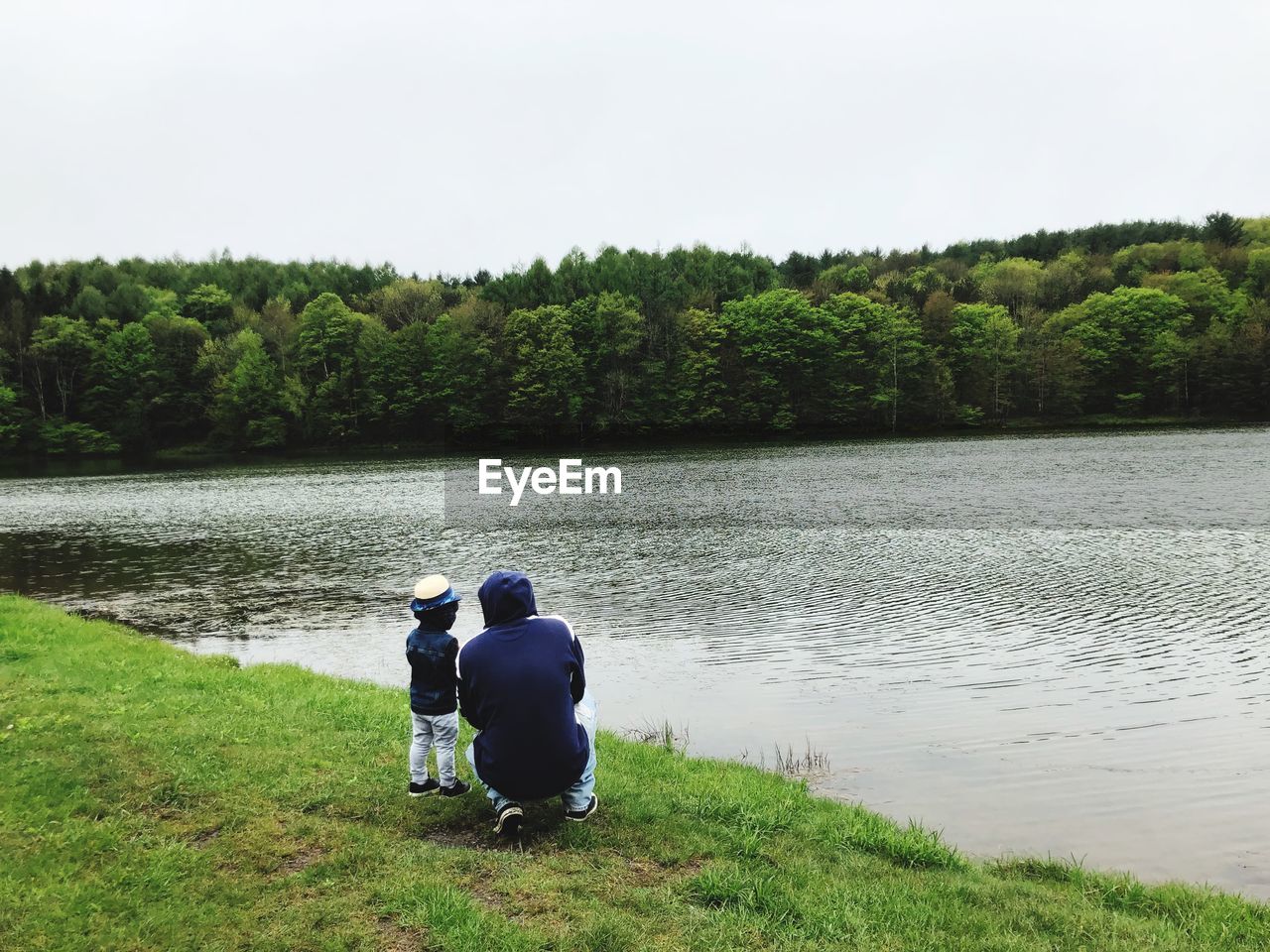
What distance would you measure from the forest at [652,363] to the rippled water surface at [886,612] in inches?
2438

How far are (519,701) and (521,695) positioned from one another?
0.18 feet

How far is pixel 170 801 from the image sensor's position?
7.08m

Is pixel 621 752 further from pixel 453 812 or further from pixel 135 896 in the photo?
pixel 135 896

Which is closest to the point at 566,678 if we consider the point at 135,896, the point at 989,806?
the point at 135,896

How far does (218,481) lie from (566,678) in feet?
230

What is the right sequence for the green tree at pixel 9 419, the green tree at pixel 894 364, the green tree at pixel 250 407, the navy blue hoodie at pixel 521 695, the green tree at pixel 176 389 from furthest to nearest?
the green tree at pixel 176 389
the green tree at pixel 250 407
the green tree at pixel 9 419
the green tree at pixel 894 364
the navy blue hoodie at pixel 521 695

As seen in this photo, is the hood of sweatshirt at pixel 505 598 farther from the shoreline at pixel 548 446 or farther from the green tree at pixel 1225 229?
the green tree at pixel 1225 229

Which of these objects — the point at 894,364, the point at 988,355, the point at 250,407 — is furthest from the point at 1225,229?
the point at 250,407

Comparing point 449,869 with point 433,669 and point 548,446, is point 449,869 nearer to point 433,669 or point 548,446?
point 433,669

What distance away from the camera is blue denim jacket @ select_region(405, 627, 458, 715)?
24.1ft

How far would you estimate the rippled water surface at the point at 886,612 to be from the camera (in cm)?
988

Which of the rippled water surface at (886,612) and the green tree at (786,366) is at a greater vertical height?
the green tree at (786,366)

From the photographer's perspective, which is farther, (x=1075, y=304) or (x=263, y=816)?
(x=1075, y=304)
